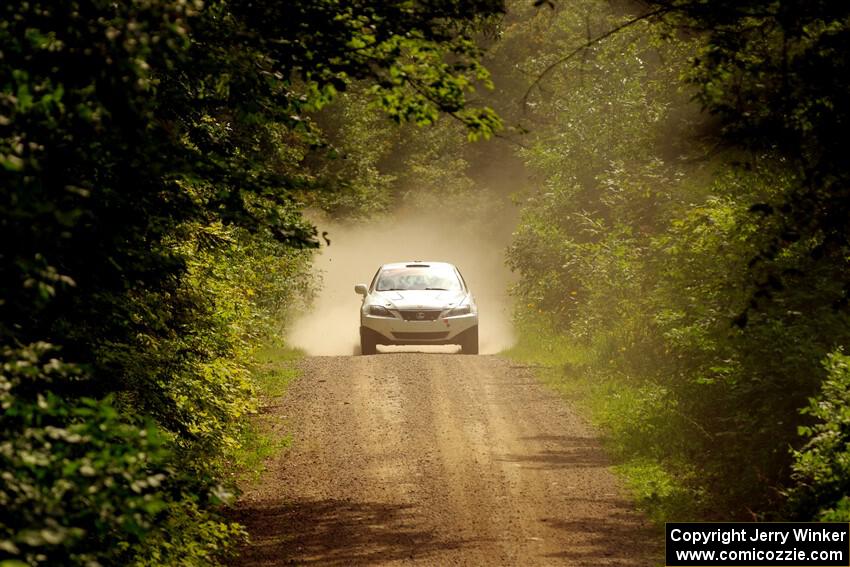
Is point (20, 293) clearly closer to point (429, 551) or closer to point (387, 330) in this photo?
point (429, 551)

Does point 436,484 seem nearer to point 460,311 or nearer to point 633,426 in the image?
point 633,426

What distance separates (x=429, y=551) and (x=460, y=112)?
3891 millimetres

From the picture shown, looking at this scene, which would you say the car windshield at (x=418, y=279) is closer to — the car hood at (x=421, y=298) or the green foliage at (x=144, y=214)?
the car hood at (x=421, y=298)

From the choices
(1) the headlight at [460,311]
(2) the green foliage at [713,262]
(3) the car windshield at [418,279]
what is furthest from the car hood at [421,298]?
(2) the green foliage at [713,262]

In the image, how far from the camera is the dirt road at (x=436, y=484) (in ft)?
32.1

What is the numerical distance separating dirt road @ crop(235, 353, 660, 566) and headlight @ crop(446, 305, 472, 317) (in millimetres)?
3289

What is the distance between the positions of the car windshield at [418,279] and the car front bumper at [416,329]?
88cm

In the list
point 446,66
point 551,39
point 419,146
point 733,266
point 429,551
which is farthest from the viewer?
point 419,146

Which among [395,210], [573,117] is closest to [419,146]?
[395,210]

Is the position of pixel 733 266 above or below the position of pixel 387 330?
above

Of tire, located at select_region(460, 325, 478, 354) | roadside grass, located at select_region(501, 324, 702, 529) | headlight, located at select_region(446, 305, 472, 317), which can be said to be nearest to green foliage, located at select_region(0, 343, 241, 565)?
roadside grass, located at select_region(501, 324, 702, 529)

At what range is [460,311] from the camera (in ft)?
74.4

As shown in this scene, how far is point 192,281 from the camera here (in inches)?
420

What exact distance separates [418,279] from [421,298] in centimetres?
106
